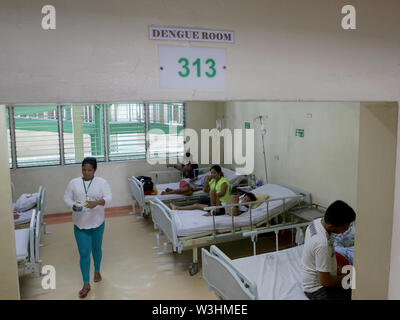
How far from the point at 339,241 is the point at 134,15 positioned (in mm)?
3681

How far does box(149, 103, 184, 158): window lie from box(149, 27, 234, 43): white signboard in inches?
257

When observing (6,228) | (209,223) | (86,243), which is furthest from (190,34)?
(209,223)

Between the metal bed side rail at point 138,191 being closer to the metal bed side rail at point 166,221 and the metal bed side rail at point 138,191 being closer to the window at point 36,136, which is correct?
the metal bed side rail at point 166,221

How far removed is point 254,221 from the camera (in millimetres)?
5055

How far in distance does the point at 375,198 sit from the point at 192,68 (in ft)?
4.52

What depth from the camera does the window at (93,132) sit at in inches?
282

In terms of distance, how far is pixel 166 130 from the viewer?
8.24 metres

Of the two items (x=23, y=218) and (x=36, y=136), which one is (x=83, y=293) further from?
(x=36, y=136)

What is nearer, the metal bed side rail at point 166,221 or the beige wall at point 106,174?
the metal bed side rail at point 166,221

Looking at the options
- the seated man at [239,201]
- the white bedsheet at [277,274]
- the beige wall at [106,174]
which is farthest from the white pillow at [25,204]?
the white bedsheet at [277,274]

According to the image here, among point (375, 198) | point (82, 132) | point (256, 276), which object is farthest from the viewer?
point (82, 132)

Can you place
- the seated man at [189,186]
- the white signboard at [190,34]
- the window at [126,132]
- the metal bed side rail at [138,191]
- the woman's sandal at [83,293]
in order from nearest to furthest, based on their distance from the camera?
1. the white signboard at [190,34]
2. the woman's sandal at [83,293]
3. the metal bed side rail at [138,191]
4. the seated man at [189,186]
5. the window at [126,132]
